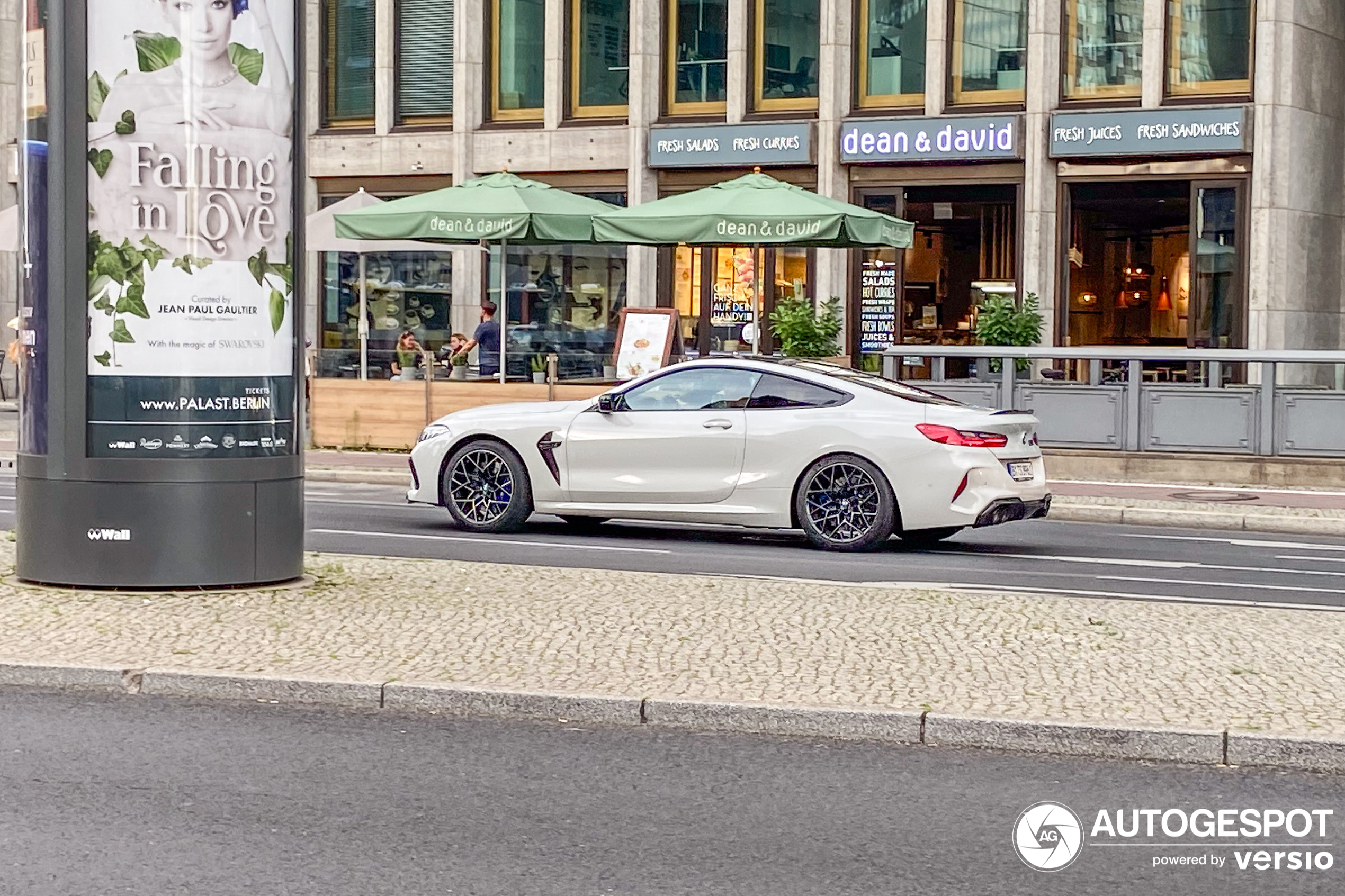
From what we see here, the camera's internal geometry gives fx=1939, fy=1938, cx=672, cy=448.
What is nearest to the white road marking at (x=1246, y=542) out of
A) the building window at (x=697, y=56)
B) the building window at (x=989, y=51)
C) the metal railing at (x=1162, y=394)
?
the metal railing at (x=1162, y=394)

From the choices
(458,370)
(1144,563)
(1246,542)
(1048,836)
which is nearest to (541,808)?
(1048,836)

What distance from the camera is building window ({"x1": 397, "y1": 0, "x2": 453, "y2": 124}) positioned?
3356 cm

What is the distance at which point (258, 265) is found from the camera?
10664 mm

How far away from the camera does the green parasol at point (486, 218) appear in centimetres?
2311

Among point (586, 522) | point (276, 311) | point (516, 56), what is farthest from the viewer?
point (516, 56)

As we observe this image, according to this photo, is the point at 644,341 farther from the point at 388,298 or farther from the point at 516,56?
the point at 388,298

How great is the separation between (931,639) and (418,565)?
13.2 feet

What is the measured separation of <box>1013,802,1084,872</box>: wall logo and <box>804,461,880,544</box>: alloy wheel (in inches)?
310

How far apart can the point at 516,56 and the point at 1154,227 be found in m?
11.5

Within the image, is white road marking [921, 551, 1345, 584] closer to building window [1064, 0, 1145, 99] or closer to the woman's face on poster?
the woman's face on poster

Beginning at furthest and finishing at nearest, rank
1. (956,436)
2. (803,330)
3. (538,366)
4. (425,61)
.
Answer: (425,61) → (803,330) → (538,366) → (956,436)

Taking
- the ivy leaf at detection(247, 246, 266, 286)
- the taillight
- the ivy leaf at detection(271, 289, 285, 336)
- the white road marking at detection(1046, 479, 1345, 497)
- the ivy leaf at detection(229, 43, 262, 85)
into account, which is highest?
the ivy leaf at detection(229, 43, 262, 85)

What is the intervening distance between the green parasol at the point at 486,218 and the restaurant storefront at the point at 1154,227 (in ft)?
27.1

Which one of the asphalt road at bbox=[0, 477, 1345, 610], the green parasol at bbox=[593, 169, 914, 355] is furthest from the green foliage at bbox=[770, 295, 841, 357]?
the asphalt road at bbox=[0, 477, 1345, 610]
